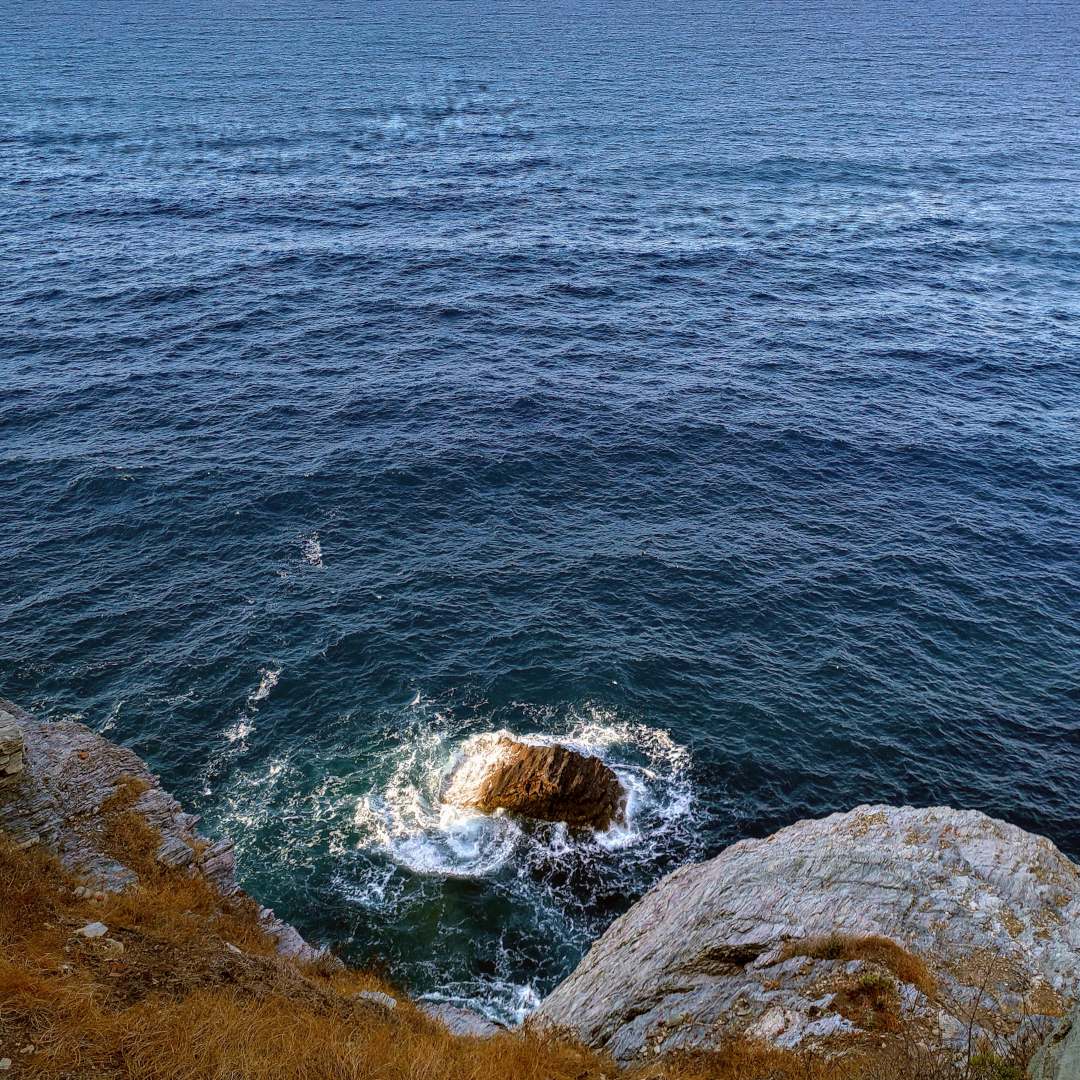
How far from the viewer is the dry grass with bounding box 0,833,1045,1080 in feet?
72.0

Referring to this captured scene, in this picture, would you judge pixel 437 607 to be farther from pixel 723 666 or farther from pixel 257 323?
pixel 257 323

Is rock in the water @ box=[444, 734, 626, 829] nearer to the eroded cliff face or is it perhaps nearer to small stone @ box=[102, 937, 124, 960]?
the eroded cliff face

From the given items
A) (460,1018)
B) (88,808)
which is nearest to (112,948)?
(88,808)

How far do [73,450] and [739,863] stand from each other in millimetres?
62996

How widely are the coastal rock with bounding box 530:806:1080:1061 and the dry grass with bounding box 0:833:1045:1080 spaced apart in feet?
3.26

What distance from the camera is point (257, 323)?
97.6 metres

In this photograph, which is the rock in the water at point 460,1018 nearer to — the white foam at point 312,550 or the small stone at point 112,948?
the small stone at point 112,948

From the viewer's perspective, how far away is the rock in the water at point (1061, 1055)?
757 inches

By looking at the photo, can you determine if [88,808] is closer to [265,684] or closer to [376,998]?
[265,684]

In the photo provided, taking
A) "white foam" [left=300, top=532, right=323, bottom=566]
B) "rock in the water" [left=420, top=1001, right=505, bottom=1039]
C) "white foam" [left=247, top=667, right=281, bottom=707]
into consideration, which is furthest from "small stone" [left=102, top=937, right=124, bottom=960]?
"white foam" [left=300, top=532, right=323, bottom=566]

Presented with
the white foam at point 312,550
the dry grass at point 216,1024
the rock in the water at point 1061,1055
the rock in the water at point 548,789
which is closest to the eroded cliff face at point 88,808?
the dry grass at point 216,1024

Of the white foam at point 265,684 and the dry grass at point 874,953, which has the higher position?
the dry grass at point 874,953

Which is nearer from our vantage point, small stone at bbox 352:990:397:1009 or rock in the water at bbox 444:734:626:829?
small stone at bbox 352:990:397:1009

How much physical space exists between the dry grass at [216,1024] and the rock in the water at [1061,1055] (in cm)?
79
